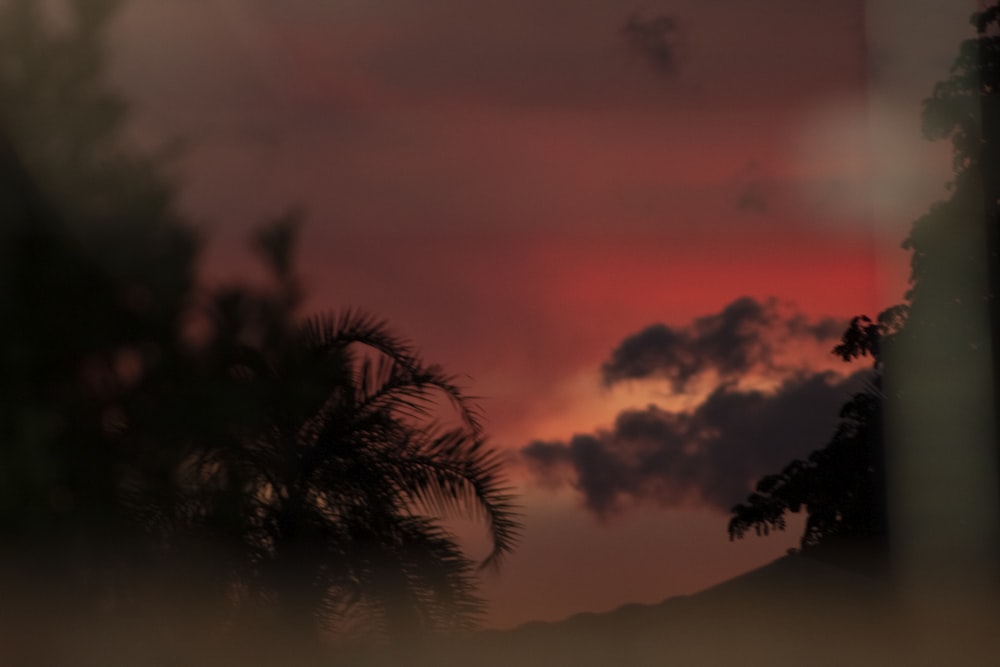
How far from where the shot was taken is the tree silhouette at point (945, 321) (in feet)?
39.0

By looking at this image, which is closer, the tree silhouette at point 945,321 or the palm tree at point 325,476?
the palm tree at point 325,476

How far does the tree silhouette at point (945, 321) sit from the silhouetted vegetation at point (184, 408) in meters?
4.17

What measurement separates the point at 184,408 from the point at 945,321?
24.7 feet

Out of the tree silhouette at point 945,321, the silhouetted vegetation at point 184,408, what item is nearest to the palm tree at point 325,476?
the silhouetted vegetation at point 184,408

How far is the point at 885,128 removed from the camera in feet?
32.1

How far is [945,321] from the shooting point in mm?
12320

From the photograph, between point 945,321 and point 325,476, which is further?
point 945,321

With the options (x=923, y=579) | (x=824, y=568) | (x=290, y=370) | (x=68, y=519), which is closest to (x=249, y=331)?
(x=290, y=370)

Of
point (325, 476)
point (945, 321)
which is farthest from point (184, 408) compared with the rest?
point (945, 321)

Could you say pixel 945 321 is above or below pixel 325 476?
above

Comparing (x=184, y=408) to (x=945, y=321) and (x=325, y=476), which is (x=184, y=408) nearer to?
(x=325, y=476)

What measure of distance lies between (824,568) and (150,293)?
5731 millimetres

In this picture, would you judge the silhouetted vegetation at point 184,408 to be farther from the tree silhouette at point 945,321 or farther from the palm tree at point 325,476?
the tree silhouette at point 945,321

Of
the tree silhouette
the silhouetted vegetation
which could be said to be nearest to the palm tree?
the silhouetted vegetation
